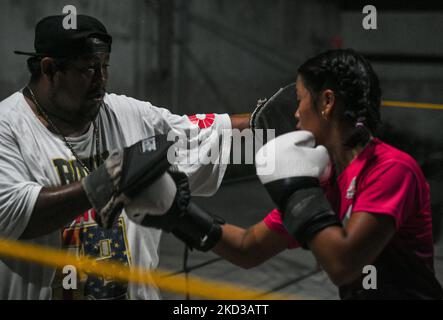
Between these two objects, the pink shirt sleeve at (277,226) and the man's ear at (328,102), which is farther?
the pink shirt sleeve at (277,226)

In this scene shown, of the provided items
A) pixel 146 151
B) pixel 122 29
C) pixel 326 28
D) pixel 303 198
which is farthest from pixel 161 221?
pixel 326 28

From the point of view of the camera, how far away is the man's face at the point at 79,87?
3.67ft

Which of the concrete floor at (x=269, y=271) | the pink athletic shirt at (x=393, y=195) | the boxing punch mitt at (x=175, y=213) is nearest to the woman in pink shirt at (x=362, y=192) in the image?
the pink athletic shirt at (x=393, y=195)

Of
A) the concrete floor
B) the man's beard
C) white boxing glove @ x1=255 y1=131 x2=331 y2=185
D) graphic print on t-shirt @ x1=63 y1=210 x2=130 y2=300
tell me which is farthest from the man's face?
the concrete floor

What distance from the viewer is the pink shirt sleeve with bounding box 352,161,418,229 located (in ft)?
2.98

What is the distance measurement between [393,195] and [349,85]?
195 mm

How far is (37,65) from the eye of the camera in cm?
114

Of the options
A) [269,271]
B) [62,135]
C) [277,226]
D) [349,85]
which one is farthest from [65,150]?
[269,271]

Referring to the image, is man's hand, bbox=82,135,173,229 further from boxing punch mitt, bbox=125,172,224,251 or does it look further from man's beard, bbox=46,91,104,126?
man's beard, bbox=46,91,104,126

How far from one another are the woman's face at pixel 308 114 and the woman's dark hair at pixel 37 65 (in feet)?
1.51

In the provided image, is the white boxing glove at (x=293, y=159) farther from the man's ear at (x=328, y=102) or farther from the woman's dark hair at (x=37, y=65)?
the woman's dark hair at (x=37, y=65)

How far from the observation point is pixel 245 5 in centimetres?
330

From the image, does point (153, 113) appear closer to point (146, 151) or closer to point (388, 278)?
point (146, 151)

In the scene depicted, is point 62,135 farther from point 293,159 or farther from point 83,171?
point 293,159
